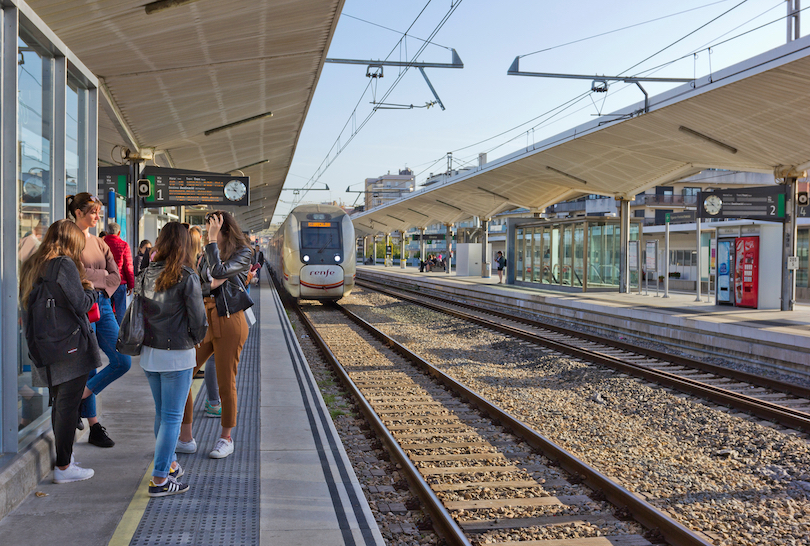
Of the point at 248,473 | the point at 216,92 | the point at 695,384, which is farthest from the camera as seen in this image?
the point at 216,92

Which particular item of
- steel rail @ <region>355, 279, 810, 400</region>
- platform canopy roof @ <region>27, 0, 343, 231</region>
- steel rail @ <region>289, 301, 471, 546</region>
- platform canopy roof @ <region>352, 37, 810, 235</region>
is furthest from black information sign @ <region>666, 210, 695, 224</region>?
steel rail @ <region>289, 301, 471, 546</region>

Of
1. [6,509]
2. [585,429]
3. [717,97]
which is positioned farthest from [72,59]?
[717,97]

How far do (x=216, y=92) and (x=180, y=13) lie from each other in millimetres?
3760

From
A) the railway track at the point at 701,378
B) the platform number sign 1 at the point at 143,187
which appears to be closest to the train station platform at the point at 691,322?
the railway track at the point at 701,378

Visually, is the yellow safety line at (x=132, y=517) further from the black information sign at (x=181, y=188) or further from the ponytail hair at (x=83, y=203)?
the black information sign at (x=181, y=188)

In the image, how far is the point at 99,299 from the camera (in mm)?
4879

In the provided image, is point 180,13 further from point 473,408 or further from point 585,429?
point 585,429

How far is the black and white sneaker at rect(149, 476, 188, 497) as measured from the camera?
3.89 metres

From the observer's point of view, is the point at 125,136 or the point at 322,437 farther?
the point at 125,136

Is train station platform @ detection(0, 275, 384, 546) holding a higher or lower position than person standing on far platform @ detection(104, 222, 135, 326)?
lower

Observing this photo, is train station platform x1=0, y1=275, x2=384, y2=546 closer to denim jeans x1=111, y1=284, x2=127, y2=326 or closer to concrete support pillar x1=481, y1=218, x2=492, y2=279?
denim jeans x1=111, y1=284, x2=127, y2=326

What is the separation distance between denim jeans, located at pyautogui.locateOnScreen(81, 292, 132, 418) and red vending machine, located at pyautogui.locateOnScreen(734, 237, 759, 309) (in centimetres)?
1603

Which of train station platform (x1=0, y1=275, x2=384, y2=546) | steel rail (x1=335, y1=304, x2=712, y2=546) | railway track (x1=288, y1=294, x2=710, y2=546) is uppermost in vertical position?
train station platform (x1=0, y1=275, x2=384, y2=546)

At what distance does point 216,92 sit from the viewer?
32.2ft
